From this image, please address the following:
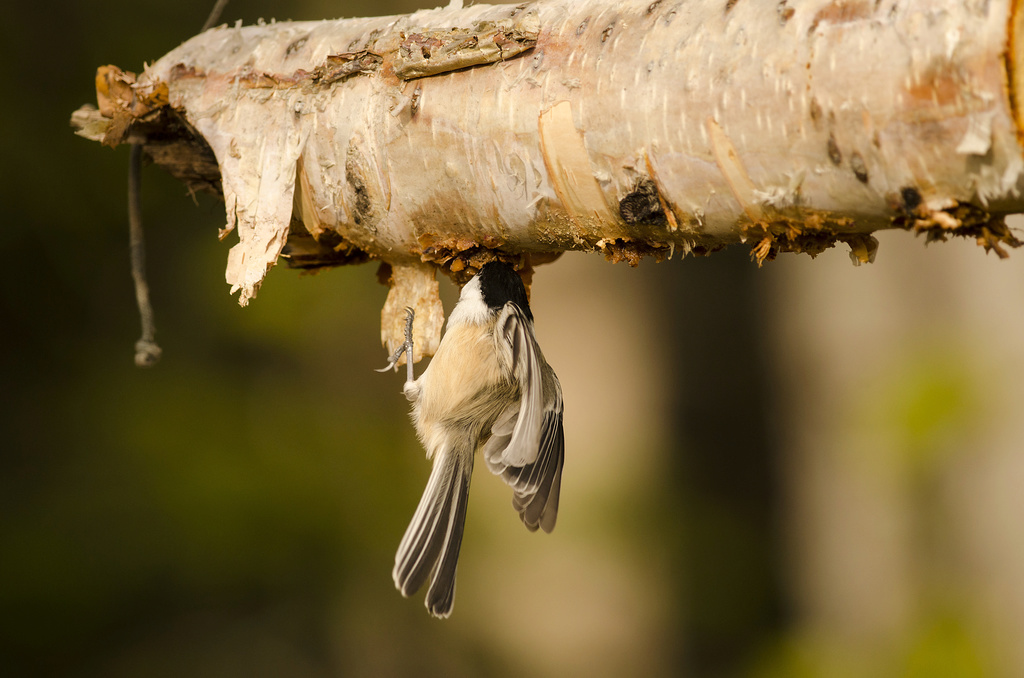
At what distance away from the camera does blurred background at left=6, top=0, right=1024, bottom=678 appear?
9.57 ft

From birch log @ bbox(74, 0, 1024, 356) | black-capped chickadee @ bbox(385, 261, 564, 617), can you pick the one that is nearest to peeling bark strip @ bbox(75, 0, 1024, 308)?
birch log @ bbox(74, 0, 1024, 356)

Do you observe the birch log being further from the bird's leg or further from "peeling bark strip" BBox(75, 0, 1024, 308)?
the bird's leg

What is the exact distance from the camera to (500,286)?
1.50 m

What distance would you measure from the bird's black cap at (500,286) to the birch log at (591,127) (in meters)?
0.09

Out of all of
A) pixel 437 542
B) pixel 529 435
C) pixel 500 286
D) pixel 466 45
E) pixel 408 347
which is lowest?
pixel 437 542

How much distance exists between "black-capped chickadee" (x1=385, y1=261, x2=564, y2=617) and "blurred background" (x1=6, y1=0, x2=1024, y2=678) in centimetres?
182

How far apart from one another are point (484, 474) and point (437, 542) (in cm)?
215

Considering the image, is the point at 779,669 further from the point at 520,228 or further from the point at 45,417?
the point at 45,417

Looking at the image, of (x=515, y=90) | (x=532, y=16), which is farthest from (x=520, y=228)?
(x=532, y=16)

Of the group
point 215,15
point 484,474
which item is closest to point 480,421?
point 215,15

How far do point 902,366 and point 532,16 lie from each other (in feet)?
8.48

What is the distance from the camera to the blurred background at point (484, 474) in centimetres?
292

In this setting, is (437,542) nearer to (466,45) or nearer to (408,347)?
(408,347)

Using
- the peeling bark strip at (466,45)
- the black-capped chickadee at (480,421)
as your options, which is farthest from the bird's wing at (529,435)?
the peeling bark strip at (466,45)
